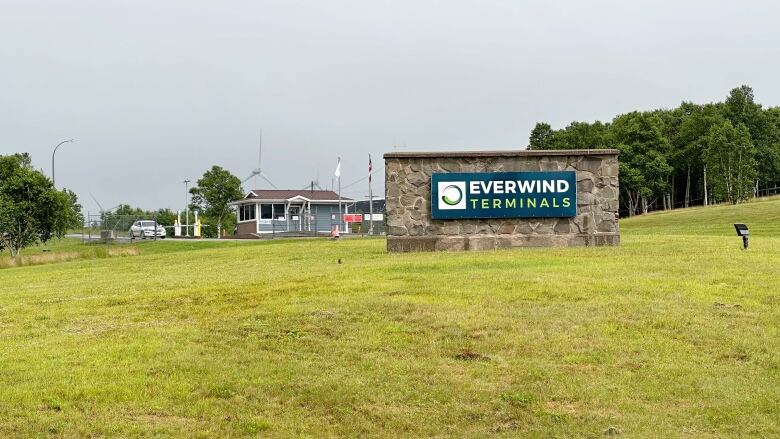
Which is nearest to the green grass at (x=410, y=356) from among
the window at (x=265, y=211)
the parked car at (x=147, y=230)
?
the parked car at (x=147, y=230)

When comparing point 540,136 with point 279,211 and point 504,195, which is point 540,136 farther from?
point 504,195

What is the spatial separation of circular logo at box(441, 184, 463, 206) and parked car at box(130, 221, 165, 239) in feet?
125

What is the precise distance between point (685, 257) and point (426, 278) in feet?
18.1

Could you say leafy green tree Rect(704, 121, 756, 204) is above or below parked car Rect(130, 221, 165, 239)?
above

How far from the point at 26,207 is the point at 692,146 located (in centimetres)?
6413

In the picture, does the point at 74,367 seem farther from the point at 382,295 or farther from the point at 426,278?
the point at 426,278

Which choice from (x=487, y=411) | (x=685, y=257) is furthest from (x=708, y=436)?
(x=685, y=257)

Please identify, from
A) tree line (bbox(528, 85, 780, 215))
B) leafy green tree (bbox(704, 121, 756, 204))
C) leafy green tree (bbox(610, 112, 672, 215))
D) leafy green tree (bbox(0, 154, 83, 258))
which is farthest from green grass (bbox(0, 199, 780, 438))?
leafy green tree (bbox(610, 112, 672, 215))

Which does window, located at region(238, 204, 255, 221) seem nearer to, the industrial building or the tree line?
the industrial building

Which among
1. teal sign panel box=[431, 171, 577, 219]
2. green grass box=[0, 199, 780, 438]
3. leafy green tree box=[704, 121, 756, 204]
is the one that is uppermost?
leafy green tree box=[704, 121, 756, 204]

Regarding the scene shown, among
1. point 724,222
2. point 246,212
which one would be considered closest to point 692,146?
point 724,222

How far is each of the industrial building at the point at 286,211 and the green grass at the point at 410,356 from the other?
48758 mm

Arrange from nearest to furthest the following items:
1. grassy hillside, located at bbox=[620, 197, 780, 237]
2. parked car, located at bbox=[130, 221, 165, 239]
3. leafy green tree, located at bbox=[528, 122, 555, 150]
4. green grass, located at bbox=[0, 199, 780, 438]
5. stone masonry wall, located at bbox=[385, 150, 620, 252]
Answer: green grass, located at bbox=[0, 199, 780, 438], stone masonry wall, located at bbox=[385, 150, 620, 252], grassy hillside, located at bbox=[620, 197, 780, 237], parked car, located at bbox=[130, 221, 165, 239], leafy green tree, located at bbox=[528, 122, 555, 150]

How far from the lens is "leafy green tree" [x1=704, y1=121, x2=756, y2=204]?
67.8m
